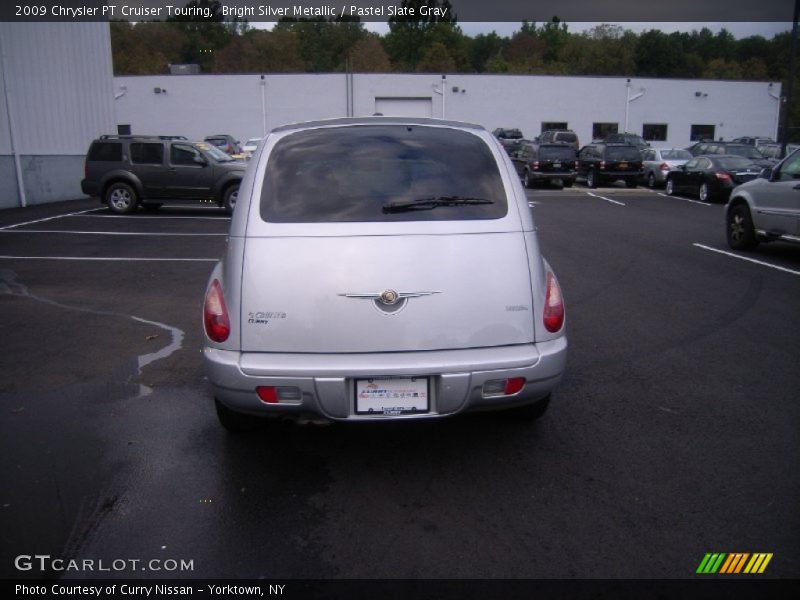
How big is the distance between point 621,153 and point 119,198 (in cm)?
1825

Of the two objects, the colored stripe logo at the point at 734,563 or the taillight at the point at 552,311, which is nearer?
the colored stripe logo at the point at 734,563

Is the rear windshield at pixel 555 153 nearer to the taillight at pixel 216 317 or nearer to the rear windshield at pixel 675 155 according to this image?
the rear windshield at pixel 675 155

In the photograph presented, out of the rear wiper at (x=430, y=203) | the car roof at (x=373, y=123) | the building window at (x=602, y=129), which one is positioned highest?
the building window at (x=602, y=129)

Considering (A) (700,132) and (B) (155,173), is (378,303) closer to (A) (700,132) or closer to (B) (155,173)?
(B) (155,173)

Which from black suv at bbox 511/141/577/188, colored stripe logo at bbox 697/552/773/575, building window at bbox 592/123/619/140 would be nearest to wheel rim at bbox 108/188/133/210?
black suv at bbox 511/141/577/188

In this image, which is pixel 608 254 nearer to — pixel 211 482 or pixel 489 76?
pixel 211 482

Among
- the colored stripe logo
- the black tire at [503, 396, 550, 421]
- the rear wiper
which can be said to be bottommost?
the colored stripe logo

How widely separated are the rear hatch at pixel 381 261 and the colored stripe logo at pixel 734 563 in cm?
132

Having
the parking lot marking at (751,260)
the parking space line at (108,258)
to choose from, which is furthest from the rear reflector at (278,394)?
the parking lot marking at (751,260)

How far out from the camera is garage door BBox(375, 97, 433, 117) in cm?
4409

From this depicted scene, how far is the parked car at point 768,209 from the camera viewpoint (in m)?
9.74

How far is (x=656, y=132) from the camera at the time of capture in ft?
153

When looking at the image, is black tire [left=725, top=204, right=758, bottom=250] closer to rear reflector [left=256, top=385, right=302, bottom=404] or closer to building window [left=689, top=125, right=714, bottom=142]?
rear reflector [left=256, top=385, right=302, bottom=404]

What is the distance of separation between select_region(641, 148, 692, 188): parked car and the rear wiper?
23552mm
